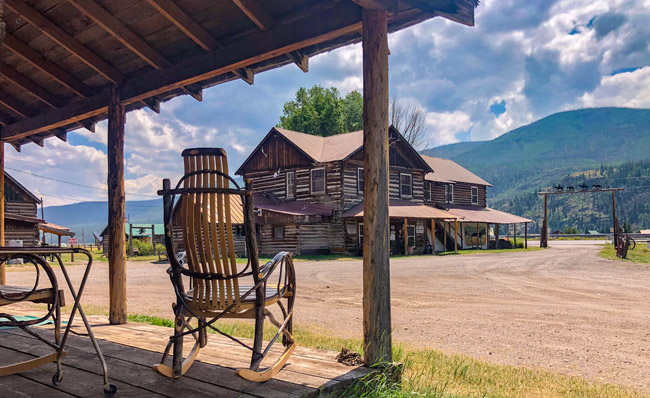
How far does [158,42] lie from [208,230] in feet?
10.7

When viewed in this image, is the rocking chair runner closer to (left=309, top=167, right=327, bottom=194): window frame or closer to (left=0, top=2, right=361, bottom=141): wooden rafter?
(left=0, top=2, right=361, bottom=141): wooden rafter

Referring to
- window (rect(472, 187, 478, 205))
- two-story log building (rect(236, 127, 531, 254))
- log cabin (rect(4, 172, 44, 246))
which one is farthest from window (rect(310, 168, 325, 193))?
window (rect(472, 187, 478, 205))

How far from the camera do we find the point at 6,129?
7.65 m

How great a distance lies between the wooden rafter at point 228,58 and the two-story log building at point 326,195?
1680 cm

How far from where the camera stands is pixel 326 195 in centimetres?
2539

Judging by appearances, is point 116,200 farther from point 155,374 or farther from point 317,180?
point 317,180

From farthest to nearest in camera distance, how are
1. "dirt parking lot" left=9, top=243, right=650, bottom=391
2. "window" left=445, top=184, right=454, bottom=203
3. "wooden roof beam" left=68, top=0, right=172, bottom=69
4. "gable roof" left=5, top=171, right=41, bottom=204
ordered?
"window" left=445, top=184, right=454, bottom=203
"gable roof" left=5, top=171, right=41, bottom=204
"dirt parking lot" left=9, top=243, right=650, bottom=391
"wooden roof beam" left=68, top=0, right=172, bottom=69

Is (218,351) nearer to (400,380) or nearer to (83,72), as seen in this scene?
(400,380)

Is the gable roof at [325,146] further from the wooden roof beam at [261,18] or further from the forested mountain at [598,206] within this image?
the forested mountain at [598,206]

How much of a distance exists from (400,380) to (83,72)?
522 centimetres

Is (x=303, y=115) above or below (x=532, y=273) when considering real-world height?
above

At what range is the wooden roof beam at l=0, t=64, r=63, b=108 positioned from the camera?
623cm

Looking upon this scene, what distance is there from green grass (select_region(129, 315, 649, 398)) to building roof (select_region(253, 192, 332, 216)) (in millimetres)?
18608

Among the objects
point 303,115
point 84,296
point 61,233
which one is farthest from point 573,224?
point 84,296
